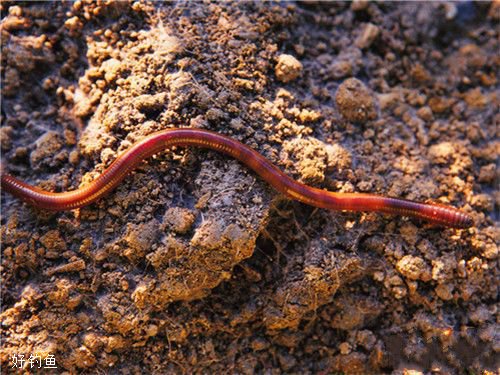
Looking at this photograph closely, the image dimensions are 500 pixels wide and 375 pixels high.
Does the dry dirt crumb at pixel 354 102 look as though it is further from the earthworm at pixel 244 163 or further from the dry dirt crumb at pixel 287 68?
the earthworm at pixel 244 163

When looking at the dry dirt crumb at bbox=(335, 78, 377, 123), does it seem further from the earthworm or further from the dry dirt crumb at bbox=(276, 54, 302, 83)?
the earthworm

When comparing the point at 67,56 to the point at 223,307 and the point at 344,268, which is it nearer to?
the point at 223,307

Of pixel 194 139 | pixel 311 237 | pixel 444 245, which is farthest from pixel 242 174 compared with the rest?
pixel 444 245

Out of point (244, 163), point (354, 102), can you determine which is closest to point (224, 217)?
point (244, 163)

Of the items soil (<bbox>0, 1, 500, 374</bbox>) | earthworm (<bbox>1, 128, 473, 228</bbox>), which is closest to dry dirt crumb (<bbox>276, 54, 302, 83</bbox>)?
soil (<bbox>0, 1, 500, 374</bbox>)

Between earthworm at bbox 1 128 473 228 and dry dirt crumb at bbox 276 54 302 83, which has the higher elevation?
dry dirt crumb at bbox 276 54 302 83
